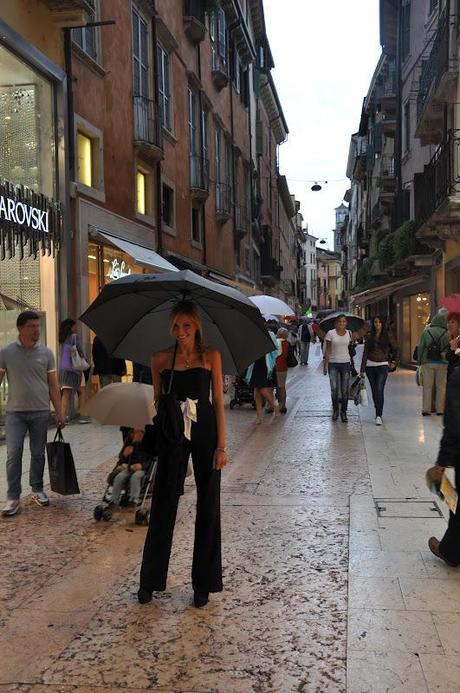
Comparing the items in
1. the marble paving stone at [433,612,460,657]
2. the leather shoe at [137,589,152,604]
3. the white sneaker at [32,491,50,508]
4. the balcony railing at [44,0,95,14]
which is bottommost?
the marble paving stone at [433,612,460,657]

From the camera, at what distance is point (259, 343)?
457 centimetres

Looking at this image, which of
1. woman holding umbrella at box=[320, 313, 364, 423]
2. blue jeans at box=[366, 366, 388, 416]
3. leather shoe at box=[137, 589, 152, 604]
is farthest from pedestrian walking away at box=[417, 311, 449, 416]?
leather shoe at box=[137, 589, 152, 604]

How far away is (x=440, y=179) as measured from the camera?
16375 millimetres

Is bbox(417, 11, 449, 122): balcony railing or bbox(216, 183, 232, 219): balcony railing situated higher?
bbox(417, 11, 449, 122): balcony railing

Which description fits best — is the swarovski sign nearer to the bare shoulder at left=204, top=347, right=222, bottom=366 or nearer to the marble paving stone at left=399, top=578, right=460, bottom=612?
the bare shoulder at left=204, top=347, right=222, bottom=366

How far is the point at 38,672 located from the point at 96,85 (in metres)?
12.3

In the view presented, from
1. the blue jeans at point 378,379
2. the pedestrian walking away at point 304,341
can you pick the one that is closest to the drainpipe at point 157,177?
the blue jeans at point 378,379

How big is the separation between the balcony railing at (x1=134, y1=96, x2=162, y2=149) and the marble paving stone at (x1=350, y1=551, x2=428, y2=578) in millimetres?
12614

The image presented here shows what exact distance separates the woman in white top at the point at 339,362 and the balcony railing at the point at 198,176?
35.2 feet

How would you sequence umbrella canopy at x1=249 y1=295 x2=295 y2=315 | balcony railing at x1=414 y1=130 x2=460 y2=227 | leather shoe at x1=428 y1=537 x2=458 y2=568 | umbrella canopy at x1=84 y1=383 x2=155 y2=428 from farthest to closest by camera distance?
balcony railing at x1=414 y1=130 x2=460 y2=227 → umbrella canopy at x1=249 y1=295 x2=295 y2=315 → umbrella canopy at x1=84 y1=383 x2=155 y2=428 → leather shoe at x1=428 y1=537 x2=458 y2=568

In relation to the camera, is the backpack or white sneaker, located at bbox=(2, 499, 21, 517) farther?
the backpack

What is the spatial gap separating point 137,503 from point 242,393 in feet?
25.0

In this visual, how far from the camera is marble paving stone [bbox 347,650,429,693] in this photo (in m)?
3.07

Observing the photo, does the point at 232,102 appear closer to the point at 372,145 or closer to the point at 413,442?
the point at 372,145
